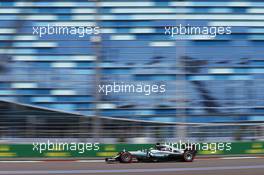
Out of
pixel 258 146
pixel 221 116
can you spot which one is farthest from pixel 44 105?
pixel 258 146

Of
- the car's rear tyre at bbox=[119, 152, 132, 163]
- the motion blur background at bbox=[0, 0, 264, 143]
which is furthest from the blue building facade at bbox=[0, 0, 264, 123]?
the car's rear tyre at bbox=[119, 152, 132, 163]

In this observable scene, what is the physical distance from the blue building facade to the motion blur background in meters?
0.06

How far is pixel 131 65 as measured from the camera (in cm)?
3322

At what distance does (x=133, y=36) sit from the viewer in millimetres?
34625

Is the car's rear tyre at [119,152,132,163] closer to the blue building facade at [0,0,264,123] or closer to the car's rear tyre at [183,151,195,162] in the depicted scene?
the car's rear tyre at [183,151,195,162]

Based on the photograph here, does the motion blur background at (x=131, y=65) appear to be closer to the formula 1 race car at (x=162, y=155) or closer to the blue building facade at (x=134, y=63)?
the blue building facade at (x=134, y=63)

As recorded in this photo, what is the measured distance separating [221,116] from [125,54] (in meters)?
6.99

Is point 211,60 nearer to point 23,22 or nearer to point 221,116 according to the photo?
point 221,116

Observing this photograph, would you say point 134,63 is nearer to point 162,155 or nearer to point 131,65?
point 131,65

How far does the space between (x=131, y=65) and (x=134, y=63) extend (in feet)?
0.76

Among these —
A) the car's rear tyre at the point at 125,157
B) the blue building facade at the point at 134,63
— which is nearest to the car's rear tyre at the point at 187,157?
the car's rear tyre at the point at 125,157

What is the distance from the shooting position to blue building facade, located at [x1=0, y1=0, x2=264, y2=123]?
3272 cm

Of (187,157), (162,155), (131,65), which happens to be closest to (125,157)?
(162,155)

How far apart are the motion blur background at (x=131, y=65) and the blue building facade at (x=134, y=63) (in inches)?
2.4
